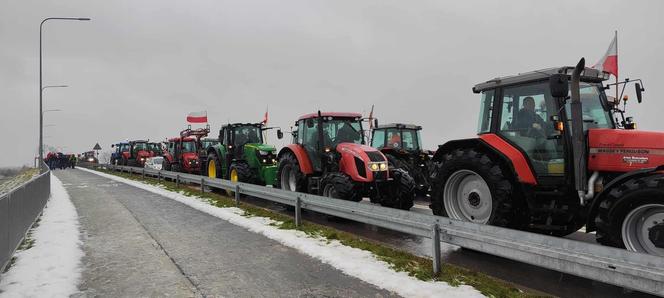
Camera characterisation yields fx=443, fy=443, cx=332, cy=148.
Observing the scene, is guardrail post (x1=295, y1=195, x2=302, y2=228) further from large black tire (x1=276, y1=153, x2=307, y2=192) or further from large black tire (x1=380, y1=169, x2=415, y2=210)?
large black tire (x1=380, y1=169, x2=415, y2=210)

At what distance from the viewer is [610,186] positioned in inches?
178

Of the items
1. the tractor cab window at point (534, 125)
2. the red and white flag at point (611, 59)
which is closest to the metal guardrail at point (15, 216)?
the tractor cab window at point (534, 125)

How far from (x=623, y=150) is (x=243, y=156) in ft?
37.5

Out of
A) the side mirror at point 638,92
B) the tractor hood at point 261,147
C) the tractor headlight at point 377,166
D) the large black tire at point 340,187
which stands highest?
the side mirror at point 638,92

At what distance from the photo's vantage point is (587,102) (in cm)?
556

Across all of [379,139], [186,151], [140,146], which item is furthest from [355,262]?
[140,146]

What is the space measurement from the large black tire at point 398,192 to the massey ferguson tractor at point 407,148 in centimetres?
235

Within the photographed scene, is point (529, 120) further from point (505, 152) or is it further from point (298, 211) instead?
point (298, 211)

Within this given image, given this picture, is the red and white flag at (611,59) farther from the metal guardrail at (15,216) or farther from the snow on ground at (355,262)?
the metal guardrail at (15,216)

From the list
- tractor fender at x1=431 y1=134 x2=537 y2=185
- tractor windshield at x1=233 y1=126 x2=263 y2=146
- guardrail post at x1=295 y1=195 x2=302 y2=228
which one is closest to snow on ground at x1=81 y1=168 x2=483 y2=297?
guardrail post at x1=295 y1=195 x2=302 y2=228

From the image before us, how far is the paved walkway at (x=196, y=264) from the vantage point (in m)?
4.57

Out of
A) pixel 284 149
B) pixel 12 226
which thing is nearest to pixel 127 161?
pixel 284 149

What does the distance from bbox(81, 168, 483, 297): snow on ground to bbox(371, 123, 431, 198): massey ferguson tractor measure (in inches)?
185

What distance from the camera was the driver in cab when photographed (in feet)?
19.0
